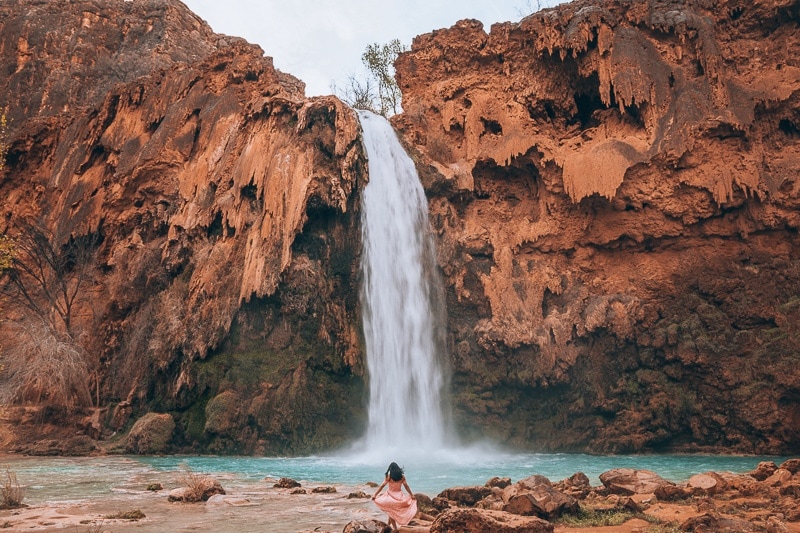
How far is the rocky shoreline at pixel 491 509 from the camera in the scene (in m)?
7.31

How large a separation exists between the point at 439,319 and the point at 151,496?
48.3ft

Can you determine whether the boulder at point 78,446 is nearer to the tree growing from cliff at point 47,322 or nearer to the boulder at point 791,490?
the tree growing from cliff at point 47,322

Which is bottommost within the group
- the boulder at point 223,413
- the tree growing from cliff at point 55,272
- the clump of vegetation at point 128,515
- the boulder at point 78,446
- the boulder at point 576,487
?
the boulder at point 576,487

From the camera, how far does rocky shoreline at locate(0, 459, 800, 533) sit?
288 inches

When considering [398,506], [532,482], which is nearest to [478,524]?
[398,506]

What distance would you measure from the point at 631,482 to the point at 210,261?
16260 millimetres

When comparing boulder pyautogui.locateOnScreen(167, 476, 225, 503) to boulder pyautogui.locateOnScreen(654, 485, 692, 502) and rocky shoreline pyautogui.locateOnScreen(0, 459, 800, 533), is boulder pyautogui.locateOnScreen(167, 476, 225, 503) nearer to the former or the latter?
rocky shoreline pyautogui.locateOnScreen(0, 459, 800, 533)

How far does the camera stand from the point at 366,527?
7.20 metres

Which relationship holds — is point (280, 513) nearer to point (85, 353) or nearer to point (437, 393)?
point (437, 393)

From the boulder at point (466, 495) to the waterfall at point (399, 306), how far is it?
11.5m

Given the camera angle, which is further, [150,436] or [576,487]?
[150,436]

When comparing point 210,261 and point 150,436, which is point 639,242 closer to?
point 210,261

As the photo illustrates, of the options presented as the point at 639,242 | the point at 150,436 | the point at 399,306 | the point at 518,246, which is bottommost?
the point at 150,436

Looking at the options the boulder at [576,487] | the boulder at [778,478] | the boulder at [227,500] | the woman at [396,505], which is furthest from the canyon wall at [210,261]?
the boulder at [778,478]
